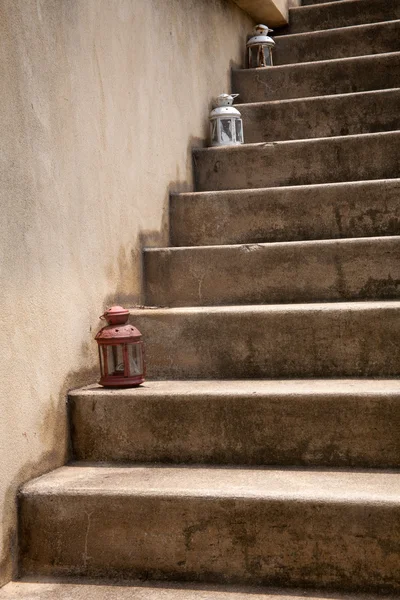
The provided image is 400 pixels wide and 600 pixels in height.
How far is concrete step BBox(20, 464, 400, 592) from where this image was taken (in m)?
1.62

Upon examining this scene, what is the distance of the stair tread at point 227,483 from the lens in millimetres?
1666

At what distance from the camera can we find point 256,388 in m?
2.03

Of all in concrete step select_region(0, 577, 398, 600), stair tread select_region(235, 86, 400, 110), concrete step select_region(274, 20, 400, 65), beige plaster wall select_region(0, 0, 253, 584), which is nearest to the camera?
concrete step select_region(0, 577, 398, 600)

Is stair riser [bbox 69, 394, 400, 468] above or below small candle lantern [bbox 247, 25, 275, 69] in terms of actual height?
below

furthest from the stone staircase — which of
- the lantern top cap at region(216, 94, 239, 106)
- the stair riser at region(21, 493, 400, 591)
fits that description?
the lantern top cap at region(216, 94, 239, 106)

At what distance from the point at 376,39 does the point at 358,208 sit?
60.0 inches

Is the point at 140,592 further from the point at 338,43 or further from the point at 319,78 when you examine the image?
the point at 338,43

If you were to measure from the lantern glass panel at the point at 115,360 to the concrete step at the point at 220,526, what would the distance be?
36 cm

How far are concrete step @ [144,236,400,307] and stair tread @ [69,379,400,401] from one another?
0.41 m

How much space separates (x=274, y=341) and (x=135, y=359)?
41cm

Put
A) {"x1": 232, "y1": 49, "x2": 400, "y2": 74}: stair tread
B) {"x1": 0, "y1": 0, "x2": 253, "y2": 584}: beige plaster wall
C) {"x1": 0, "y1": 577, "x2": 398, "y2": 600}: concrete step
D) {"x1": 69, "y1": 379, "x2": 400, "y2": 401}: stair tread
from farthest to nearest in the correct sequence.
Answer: {"x1": 232, "y1": 49, "x2": 400, "y2": 74}: stair tread < {"x1": 69, "y1": 379, "x2": 400, "y2": 401}: stair tread < {"x1": 0, "y1": 0, "x2": 253, "y2": 584}: beige plaster wall < {"x1": 0, "y1": 577, "x2": 398, "y2": 600}: concrete step

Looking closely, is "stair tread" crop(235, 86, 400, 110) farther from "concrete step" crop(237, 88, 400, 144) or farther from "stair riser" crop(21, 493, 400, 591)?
"stair riser" crop(21, 493, 400, 591)

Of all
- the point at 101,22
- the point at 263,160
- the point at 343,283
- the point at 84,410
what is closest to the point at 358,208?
the point at 343,283

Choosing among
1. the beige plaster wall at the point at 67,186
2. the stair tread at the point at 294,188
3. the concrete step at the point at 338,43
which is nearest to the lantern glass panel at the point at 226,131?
the beige plaster wall at the point at 67,186
